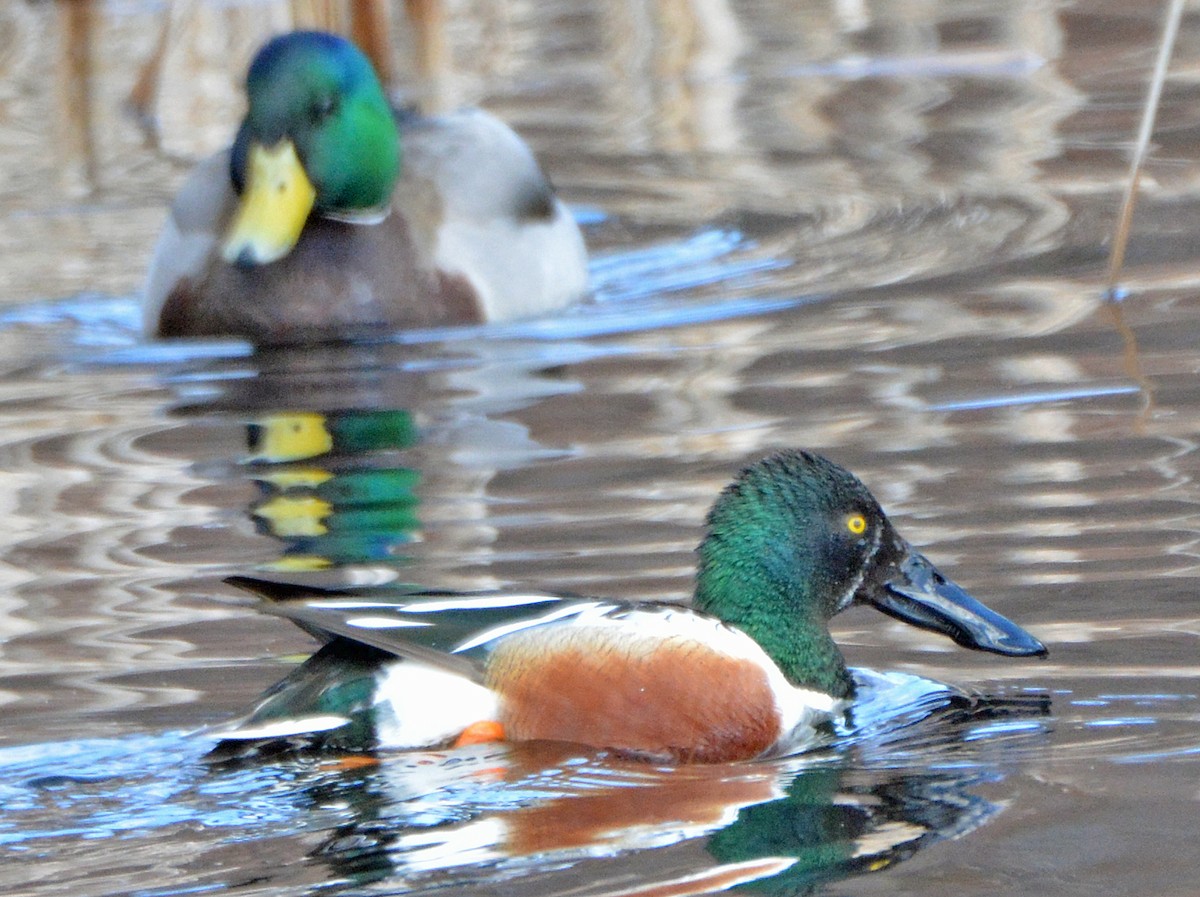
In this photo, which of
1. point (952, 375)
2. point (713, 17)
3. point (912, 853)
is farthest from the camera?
point (713, 17)

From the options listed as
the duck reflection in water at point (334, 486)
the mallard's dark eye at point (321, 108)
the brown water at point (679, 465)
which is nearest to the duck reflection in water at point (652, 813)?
the brown water at point (679, 465)

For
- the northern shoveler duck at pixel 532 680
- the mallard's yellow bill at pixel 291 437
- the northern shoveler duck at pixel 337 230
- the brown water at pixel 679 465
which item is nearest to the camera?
the brown water at pixel 679 465

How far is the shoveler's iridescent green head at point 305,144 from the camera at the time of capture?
26.5 feet

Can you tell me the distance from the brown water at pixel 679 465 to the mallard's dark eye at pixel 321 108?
0.93m

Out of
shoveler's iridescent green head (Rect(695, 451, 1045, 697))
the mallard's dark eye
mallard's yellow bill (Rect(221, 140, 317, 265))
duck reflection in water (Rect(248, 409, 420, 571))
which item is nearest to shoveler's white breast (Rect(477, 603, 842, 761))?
shoveler's iridescent green head (Rect(695, 451, 1045, 697))

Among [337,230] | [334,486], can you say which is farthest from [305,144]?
[334,486]

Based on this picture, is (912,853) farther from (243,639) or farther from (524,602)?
(243,639)

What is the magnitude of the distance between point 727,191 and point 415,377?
266cm

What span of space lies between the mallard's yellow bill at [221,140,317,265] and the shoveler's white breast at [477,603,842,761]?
4.09 m

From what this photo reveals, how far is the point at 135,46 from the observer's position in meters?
13.4

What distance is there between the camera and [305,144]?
831 centimetres

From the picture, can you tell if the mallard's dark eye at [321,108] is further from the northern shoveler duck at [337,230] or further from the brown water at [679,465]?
the brown water at [679,465]

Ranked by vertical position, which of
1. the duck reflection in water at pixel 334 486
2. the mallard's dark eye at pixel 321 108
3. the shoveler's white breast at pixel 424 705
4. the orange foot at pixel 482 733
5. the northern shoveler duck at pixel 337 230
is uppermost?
the mallard's dark eye at pixel 321 108

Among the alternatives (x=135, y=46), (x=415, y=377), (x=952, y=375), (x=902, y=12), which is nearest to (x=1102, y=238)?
(x=952, y=375)
